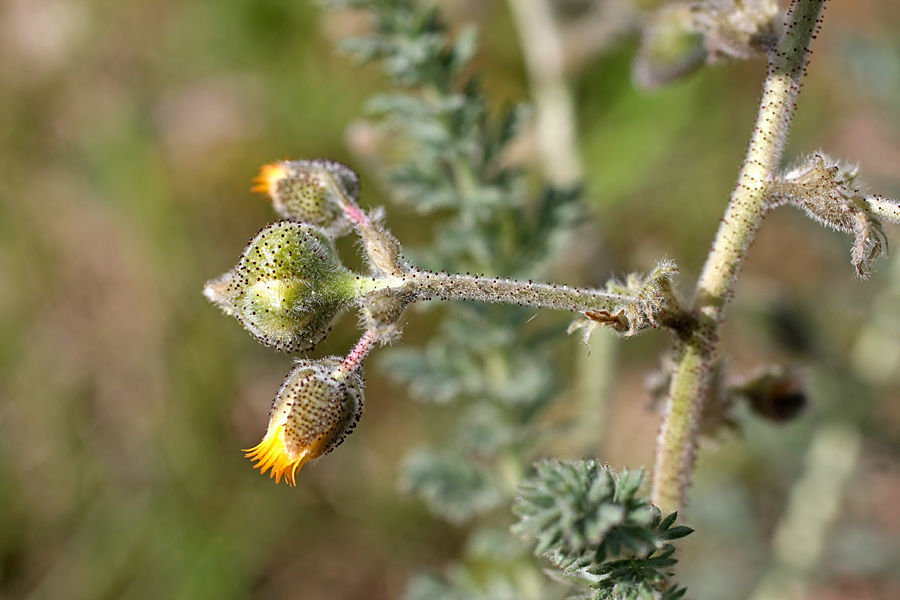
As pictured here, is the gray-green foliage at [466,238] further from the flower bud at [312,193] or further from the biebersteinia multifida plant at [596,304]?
the biebersteinia multifida plant at [596,304]

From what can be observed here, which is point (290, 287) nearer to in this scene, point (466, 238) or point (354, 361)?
point (354, 361)

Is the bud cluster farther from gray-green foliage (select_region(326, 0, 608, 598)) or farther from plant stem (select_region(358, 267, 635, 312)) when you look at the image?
gray-green foliage (select_region(326, 0, 608, 598))

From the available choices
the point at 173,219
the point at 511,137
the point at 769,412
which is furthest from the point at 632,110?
the point at 769,412

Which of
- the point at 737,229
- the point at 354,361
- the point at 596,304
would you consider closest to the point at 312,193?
the point at 354,361

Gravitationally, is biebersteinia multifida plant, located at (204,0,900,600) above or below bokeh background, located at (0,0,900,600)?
below

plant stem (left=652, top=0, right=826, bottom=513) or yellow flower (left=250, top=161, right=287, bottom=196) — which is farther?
yellow flower (left=250, top=161, right=287, bottom=196)

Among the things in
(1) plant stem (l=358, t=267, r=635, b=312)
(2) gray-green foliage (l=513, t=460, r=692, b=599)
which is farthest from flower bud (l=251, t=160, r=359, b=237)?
(2) gray-green foliage (l=513, t=460, r=692, b=599)

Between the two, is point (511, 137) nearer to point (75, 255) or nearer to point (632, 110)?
point (632, 110)

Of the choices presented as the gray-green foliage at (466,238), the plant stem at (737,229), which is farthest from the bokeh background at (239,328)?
the plant stem at (737,229)
